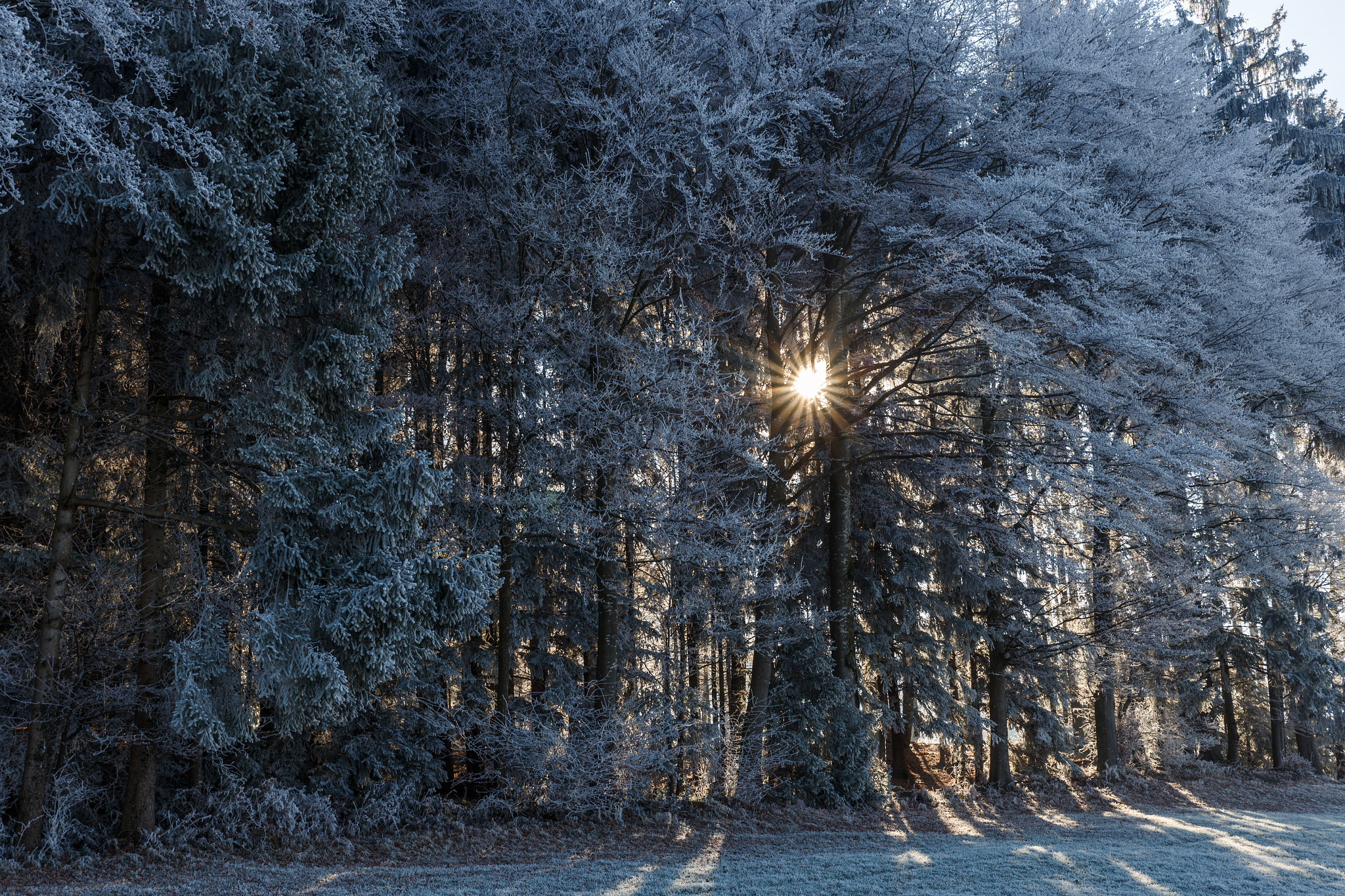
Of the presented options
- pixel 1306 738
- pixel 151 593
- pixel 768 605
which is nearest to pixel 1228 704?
pixel 1306 738

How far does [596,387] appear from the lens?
29.1 feet

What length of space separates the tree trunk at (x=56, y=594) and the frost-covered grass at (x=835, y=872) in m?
1.12

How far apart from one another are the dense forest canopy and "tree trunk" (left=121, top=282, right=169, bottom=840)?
6 cm

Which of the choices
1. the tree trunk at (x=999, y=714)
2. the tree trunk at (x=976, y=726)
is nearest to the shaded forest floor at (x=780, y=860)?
the tree trunk at (x=976, y=726)

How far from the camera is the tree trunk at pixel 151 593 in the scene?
25.9 feet

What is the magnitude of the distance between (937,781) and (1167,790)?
3716mm

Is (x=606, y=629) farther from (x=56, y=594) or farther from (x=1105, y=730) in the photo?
(x=1105, y=730)

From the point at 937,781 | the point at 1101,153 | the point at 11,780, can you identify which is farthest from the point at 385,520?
the point at 937,781

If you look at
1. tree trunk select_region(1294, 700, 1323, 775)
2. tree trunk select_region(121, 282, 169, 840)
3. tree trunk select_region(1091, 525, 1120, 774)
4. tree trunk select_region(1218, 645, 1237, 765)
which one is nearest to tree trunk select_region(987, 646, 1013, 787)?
tree trunk select_region(1091, 525, 1120, 774)

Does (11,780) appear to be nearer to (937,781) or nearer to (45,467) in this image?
(45,467)

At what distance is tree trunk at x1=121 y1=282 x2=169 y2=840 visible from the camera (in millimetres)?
7887

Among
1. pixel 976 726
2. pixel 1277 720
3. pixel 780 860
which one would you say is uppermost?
pixel 976 726

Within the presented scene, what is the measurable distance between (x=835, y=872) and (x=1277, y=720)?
1510 cm

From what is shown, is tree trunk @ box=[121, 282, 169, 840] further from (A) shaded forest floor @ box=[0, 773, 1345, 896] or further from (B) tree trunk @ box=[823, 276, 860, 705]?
(B) tree trunk @ box=[823, 276, 860, 705]
